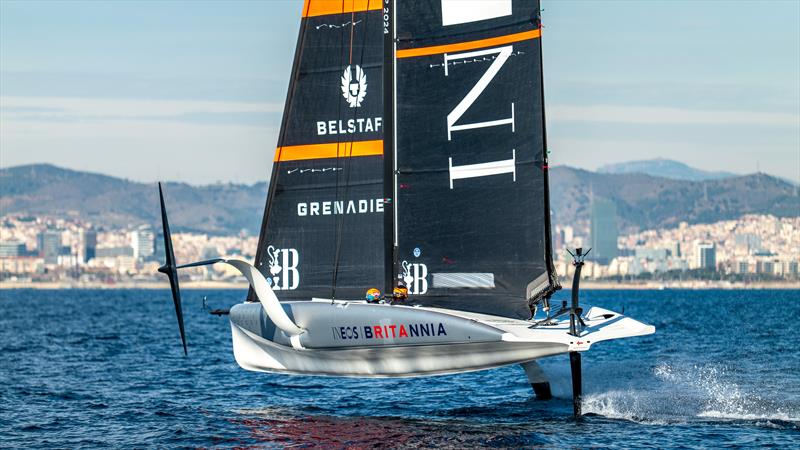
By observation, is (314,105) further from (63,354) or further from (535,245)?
(63,354)

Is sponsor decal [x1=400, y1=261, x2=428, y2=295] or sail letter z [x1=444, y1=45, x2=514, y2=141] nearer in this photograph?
sail letter z [x1=444, y1=45, x2=514, y2=141]

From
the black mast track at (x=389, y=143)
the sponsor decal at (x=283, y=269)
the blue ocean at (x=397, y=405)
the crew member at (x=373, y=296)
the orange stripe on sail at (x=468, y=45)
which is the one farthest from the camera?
the sponsor decal at (x=283, y=269)

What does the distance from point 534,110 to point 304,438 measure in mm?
7130

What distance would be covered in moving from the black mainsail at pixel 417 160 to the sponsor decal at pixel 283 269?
0.02 metres

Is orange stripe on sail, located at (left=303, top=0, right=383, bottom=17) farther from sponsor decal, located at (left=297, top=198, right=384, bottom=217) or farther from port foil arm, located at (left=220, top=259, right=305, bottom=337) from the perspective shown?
port foil arm, located at (left=220, top=259, right=305, bottom=337)

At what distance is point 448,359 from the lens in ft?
73.6

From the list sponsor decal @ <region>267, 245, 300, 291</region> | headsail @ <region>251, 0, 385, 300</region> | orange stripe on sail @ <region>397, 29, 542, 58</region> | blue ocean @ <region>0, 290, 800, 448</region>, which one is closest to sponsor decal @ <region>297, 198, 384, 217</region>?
headsail @ <region>251, 0, 385, 300</region>

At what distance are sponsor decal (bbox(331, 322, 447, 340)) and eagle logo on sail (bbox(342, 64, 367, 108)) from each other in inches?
185

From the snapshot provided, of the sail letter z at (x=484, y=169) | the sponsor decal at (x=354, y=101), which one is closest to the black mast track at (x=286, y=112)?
the sponsor decal at (x=354, y=101)

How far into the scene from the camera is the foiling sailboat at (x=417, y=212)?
2256 centimetres

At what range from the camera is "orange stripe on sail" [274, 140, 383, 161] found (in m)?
24.7

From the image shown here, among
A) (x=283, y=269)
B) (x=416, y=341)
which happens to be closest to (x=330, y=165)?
(x=283, y=269)

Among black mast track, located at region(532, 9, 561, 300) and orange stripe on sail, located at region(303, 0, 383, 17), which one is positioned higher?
orange stripe on sail, located at region(303, 0, 383, 17)

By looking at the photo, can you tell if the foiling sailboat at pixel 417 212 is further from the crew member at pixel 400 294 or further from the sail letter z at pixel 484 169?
the crew member at pixel 400 294
